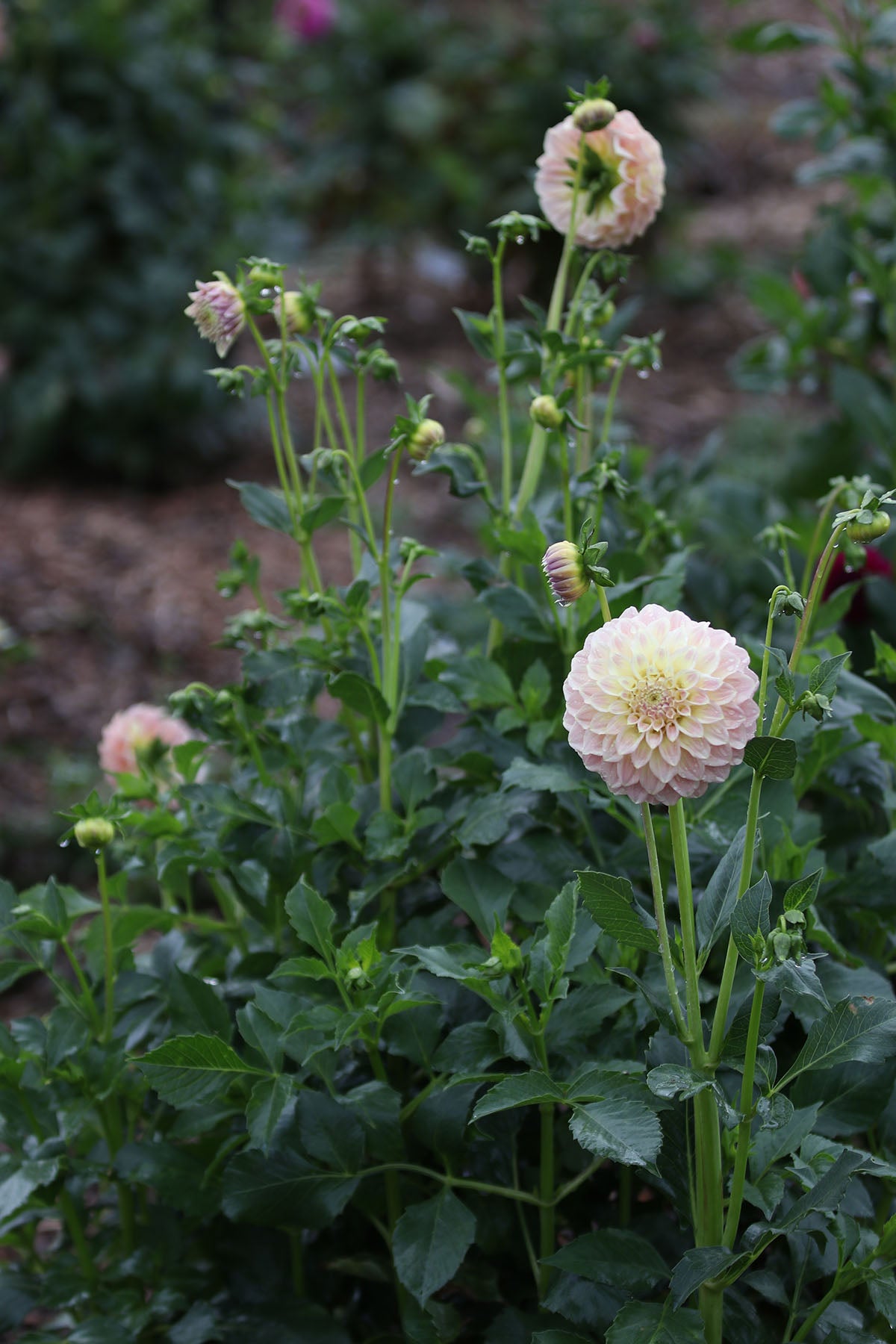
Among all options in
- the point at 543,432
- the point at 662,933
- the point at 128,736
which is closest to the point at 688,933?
the point at 662,933

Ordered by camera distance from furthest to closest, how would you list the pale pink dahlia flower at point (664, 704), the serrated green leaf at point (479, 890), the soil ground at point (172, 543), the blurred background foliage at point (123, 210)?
1. the blurred background foliage at point (123, 210)
2. the soil ground at point (172, 543)
3. the serrated green leaf at point (479, 890)
4. the pale pink dahlia flower at point (664, 704)

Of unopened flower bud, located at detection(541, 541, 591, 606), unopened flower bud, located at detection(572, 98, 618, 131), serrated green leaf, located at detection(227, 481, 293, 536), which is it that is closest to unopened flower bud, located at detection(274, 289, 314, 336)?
serrated green leaf, located at detection(227, 481, 293, 536)

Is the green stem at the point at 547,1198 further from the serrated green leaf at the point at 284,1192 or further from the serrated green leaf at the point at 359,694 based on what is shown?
the serrated green leaf at the point at 359,694

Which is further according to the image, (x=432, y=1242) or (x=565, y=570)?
(x=432, y=1242)

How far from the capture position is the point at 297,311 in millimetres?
1106

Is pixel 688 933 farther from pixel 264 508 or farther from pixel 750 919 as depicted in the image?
pixel 264 508

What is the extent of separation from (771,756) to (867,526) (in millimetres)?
155

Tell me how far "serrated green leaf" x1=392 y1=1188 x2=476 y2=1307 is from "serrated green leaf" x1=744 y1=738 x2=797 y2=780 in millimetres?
387

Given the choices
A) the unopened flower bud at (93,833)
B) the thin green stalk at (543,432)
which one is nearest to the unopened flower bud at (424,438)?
the thin green stalk at (543,432)

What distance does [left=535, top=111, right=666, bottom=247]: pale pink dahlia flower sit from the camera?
1.09 meters

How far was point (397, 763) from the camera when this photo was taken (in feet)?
3.66

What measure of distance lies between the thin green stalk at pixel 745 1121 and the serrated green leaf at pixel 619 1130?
62mm

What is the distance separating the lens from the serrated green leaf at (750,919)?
78 cm

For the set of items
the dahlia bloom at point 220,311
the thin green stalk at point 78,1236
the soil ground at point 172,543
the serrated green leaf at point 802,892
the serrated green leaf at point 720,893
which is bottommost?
the soil ground at point 172,543
